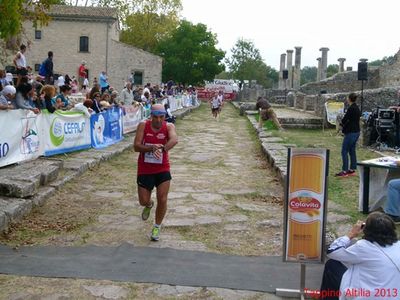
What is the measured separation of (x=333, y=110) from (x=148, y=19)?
139ft

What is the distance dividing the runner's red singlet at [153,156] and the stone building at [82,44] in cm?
4404

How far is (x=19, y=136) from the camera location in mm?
9359

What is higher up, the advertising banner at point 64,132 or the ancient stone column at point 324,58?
the ancient stone column at point 324,58

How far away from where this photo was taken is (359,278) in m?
3.66

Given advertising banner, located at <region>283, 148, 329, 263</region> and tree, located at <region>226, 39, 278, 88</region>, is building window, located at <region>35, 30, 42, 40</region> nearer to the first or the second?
tree, located at <region>226, 39, 278, 88</region>

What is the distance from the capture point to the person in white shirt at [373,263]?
11.7ft

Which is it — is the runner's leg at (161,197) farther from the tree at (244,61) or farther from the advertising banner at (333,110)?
the tree at (244,61)

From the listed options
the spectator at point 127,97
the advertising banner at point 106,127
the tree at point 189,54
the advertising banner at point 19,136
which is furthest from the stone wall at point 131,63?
the advertising banner at point 19,136

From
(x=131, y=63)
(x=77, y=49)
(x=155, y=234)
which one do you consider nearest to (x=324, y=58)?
(x=131, y=63)

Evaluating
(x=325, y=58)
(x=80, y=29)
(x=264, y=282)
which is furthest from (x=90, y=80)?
(x=264, y=282)

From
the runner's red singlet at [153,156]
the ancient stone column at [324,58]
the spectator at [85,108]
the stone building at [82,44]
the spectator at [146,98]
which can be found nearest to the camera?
the runner's red singlet at [153,156]

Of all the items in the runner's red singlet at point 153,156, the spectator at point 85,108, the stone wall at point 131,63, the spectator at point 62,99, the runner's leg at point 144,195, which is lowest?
the runner's leg at point 144,195

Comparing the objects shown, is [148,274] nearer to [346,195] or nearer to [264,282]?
[264,282]

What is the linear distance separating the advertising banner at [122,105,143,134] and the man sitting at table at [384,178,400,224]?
38.3ft
